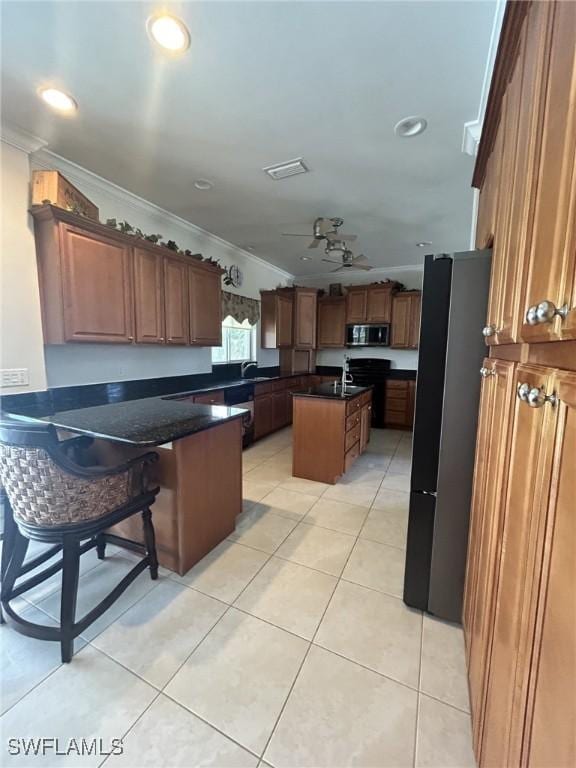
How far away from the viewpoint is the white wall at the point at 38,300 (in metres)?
2.23

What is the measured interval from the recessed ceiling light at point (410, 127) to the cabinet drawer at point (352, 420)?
95.1 inches

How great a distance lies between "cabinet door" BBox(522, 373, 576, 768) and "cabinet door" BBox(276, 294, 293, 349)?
16.7 ft

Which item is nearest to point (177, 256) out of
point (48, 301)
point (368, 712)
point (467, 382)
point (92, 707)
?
point (48, 301)

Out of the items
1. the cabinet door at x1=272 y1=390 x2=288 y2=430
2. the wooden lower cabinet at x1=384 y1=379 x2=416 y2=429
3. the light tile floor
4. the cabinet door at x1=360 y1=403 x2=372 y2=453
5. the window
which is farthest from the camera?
the wooden lower cabinet at x1=384 y1=379 x2=416 y2=429

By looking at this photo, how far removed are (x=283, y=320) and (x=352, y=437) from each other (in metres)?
2.84

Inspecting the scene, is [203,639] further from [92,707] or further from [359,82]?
[359,82]

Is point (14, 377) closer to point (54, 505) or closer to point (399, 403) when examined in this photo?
point (54, 505)

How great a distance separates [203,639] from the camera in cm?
149

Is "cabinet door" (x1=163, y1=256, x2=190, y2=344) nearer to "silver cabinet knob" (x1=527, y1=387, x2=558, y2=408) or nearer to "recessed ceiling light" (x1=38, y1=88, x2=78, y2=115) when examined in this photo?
"recessed ceiling light" (x1=38, y1=88, x2=78, y2=115)

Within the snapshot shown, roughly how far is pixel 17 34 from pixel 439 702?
3646mm

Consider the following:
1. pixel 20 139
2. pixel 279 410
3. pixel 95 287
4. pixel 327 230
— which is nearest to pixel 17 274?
pixel 95 287

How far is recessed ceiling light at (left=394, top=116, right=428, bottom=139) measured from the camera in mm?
2055

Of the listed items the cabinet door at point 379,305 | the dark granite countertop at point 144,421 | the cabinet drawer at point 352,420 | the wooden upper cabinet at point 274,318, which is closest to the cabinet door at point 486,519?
the dark granite countertop at point 144,421

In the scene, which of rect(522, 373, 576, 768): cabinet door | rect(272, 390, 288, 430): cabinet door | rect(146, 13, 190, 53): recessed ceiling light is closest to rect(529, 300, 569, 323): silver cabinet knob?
rect(522, 373, 576, 768): cabinet door
